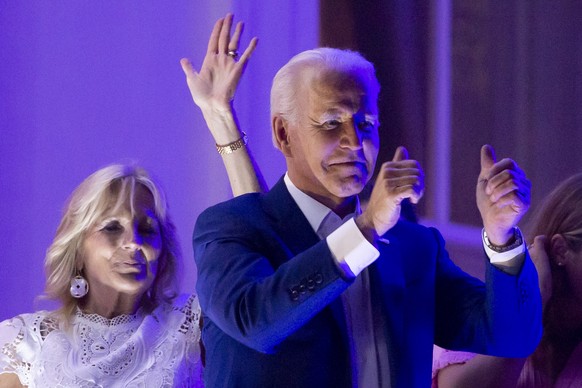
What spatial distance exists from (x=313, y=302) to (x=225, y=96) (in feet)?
4.02

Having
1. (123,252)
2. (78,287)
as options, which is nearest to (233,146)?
(123,252)

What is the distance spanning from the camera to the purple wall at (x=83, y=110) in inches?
132

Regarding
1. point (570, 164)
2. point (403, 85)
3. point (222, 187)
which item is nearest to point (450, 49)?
point (403, 85)

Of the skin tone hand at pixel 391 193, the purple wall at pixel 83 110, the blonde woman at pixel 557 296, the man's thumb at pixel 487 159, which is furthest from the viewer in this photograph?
the purple wall at pixel 83 110

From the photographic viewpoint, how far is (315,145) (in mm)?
1816

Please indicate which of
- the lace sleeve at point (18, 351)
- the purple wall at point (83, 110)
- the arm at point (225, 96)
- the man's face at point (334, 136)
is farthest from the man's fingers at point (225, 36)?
the lace sleeve at point (18, 351)

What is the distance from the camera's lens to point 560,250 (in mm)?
2473

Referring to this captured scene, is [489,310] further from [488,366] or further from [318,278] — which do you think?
[488,366]

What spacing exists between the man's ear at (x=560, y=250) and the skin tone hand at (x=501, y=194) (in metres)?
0.84

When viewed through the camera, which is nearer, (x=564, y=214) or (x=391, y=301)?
(x=391, y=301)

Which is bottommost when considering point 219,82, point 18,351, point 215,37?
point 18,351

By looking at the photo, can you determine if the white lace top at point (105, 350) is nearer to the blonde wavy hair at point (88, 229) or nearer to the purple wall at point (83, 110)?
the blonde wavy hair at point (88, 229)

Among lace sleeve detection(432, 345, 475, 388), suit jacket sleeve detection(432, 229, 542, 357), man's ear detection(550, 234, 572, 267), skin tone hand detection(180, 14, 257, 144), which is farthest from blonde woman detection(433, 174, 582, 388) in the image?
skin tone hand detection(180, 14, 257, 144)

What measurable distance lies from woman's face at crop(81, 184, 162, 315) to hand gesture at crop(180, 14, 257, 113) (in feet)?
1.02
